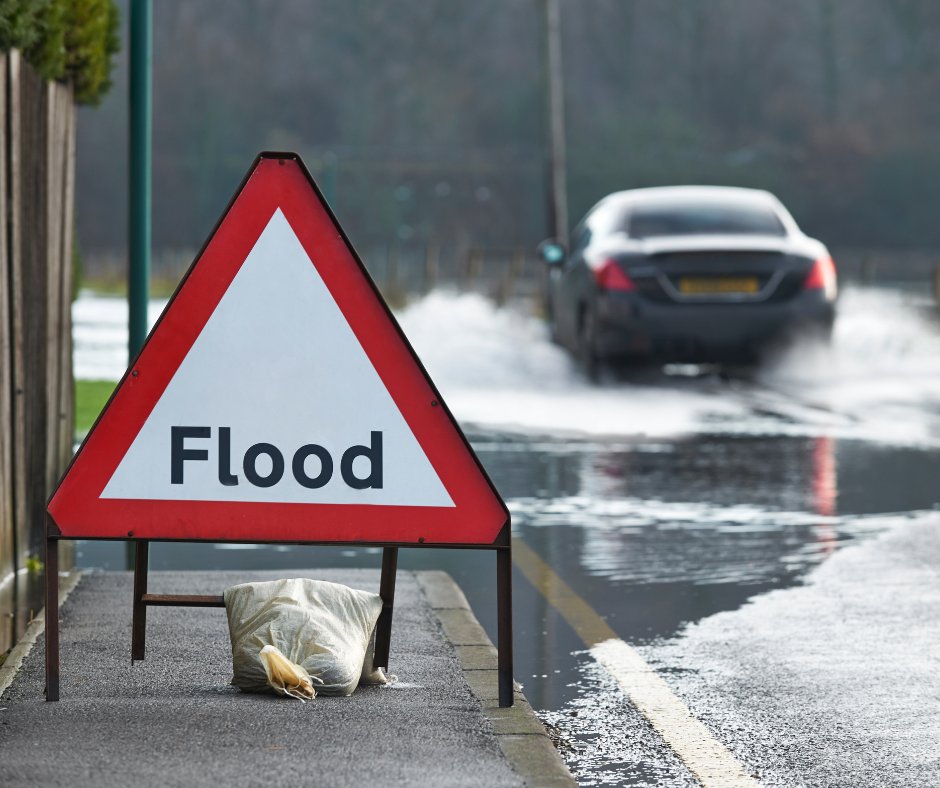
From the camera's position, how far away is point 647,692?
226 inches

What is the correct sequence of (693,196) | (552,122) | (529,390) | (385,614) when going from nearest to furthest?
(385,614) < (529,390) < (693,196) < (552,122)

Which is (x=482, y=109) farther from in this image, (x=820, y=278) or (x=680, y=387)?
(x=820, y=278)

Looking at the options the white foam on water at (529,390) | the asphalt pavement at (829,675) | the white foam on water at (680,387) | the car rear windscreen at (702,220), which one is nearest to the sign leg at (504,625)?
the asphalt pavement at (829,675)

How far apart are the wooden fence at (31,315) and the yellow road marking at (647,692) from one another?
1.92m

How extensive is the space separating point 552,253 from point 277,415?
13.4m

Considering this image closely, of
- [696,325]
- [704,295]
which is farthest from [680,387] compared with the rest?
[704,295]

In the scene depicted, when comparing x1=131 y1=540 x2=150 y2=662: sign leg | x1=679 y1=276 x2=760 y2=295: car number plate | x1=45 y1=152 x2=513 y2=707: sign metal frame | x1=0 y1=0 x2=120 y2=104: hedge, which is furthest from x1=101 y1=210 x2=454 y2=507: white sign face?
x1=679 y1=276 x2=760 y2=295: car number plate

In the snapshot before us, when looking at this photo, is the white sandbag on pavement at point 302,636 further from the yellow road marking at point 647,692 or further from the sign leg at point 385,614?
the yellow road marking at point 647,692

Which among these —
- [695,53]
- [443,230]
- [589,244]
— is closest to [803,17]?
[695,53]

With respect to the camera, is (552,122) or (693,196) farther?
(552,122)

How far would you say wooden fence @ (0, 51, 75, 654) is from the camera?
23.6 ft

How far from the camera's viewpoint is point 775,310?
660 inches

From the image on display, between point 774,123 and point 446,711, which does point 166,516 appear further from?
point 774,123

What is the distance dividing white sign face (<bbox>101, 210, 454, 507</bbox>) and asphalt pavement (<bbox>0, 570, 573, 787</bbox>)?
21.9 inches
